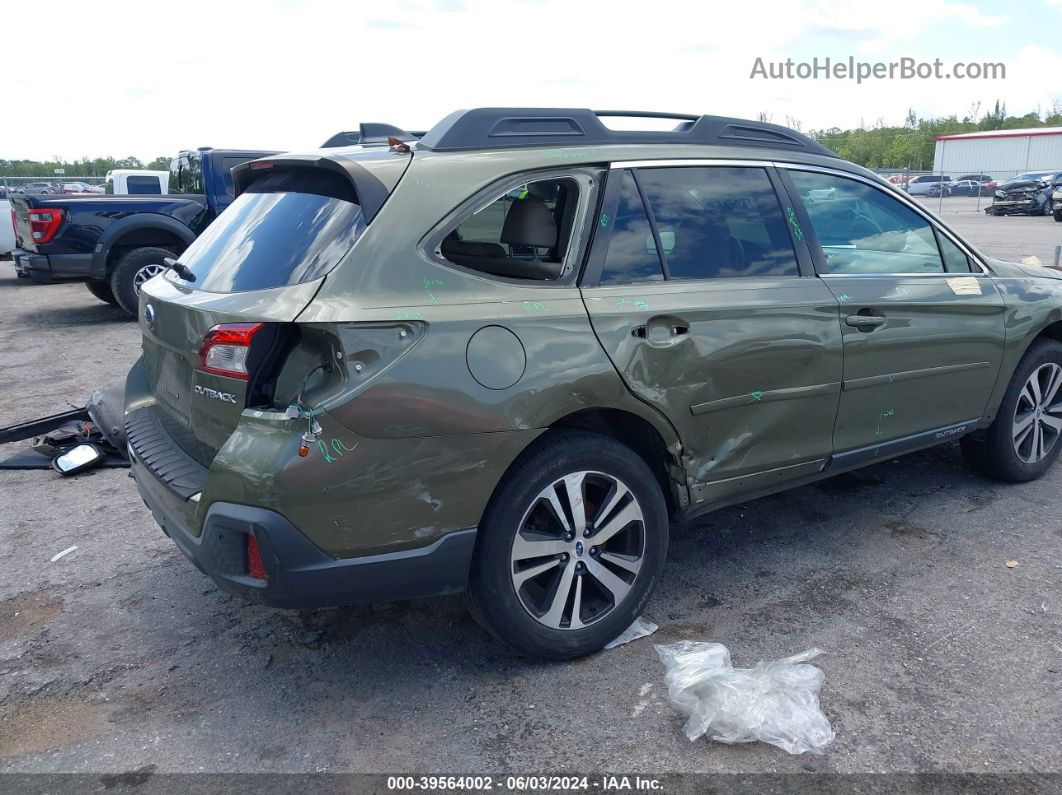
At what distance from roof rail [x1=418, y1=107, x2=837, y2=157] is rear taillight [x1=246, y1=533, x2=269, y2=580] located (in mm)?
1417

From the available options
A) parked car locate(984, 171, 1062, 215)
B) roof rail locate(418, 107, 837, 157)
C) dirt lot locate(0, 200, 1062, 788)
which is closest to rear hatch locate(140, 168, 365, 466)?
roof rail locate(418, 107, 837, 157)

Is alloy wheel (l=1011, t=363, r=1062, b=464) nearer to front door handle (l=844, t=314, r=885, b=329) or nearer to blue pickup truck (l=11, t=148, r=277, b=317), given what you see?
front door handle (l=844, t=314, r=885, b=329)

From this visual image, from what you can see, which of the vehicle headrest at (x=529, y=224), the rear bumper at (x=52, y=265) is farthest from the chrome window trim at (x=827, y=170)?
the rear bumper at (x=52, y=265)

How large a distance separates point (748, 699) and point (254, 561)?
1594 mm

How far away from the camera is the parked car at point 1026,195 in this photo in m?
29.8

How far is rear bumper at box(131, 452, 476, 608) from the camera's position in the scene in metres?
2.63

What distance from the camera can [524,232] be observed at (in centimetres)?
343

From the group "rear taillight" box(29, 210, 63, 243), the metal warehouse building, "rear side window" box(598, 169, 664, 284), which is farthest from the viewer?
the metal warehouse building

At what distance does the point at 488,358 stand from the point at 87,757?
5.66 ft

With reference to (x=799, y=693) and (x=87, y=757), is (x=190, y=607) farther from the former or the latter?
(x=799, y=693)

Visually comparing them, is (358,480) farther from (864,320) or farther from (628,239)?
(864,320)

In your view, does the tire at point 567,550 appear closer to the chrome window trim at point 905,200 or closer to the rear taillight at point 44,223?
the chrome window trim at point 905,200

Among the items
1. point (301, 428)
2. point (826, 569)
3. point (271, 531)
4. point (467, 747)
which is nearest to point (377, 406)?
point (301, 428)

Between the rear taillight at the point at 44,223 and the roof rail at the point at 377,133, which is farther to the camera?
the rear taillight at the point at 44,223
